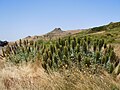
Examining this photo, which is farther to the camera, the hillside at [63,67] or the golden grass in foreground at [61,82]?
the hillside at [63,67]

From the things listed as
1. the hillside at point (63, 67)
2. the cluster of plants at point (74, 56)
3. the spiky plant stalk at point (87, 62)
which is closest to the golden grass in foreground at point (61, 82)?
the hillside at point (63, 67)

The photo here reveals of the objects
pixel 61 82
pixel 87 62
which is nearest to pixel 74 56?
pixel 87 62

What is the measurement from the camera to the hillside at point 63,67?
689 centimetres

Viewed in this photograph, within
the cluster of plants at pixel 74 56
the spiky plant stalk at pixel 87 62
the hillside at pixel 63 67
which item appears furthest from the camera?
the cluster of plants at pixel 74 56

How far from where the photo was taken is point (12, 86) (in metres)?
7.03

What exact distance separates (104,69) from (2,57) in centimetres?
549

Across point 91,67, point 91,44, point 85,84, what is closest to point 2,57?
point 91,44

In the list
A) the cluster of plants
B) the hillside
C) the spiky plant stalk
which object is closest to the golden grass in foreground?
the hillside

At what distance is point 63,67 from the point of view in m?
8.79

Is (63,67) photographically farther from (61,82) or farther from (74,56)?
(61,82)

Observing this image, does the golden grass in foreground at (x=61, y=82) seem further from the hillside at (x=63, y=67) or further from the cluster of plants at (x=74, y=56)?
the cluster of plants at (x=74, y=56)

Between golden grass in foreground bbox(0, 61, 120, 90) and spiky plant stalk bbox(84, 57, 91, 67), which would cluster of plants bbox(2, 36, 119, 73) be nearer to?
spiky plant stalk bbox(84, 57, 91, 67)

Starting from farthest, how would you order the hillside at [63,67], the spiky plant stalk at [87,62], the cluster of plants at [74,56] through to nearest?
the cluster of plants at [74,56], the spiky plant stalk at [87,62], the hillside at [63,67]

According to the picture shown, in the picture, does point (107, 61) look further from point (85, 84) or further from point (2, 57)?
point (2, 57)
